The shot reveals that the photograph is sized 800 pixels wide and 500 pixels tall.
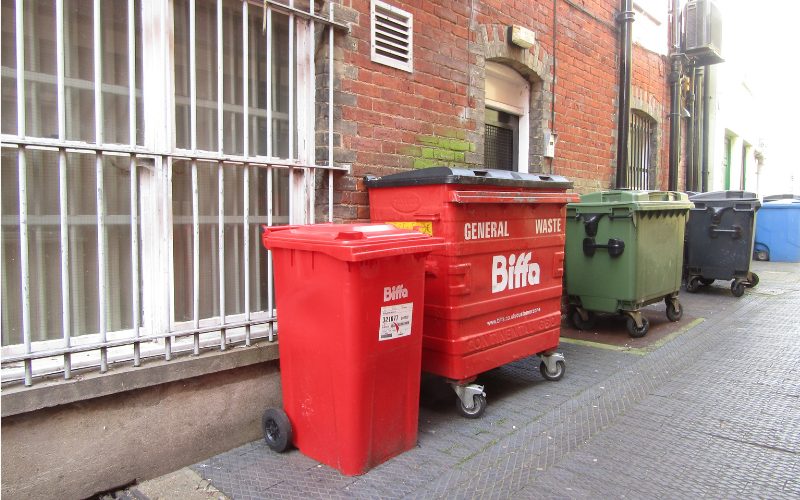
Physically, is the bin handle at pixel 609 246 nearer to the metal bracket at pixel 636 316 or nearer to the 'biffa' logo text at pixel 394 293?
the metal bracket at pixel 636 316

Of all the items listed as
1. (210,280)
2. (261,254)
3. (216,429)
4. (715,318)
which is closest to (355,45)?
(261,254)

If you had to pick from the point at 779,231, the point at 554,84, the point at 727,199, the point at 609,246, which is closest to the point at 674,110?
the point at 727,199

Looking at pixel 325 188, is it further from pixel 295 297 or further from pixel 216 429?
pixel 216 429

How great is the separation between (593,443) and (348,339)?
5.23 feet

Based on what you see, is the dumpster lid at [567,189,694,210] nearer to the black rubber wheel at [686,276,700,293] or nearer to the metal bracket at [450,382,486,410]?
the black rubber wheel at [686,276,700,293]

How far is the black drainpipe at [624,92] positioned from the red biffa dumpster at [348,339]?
5.59 meters

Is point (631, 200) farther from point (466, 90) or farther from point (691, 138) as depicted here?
point (691, 138)

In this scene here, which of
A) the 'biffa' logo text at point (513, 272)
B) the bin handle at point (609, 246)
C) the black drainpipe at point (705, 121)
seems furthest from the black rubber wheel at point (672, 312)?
the black drainpipe at point (705, 121)

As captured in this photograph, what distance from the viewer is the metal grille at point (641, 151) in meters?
8.60

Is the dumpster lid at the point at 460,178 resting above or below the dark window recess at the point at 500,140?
below

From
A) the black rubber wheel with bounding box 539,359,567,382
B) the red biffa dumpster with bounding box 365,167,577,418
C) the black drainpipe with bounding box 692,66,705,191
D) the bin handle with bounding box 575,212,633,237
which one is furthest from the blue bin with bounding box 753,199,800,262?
the red biffa dumpster with bounding box 365,167,577,418

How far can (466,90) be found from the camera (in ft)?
16.4

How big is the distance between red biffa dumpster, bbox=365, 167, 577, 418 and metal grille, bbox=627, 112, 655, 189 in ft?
16.6

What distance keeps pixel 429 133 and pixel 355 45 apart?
0.99 meters
